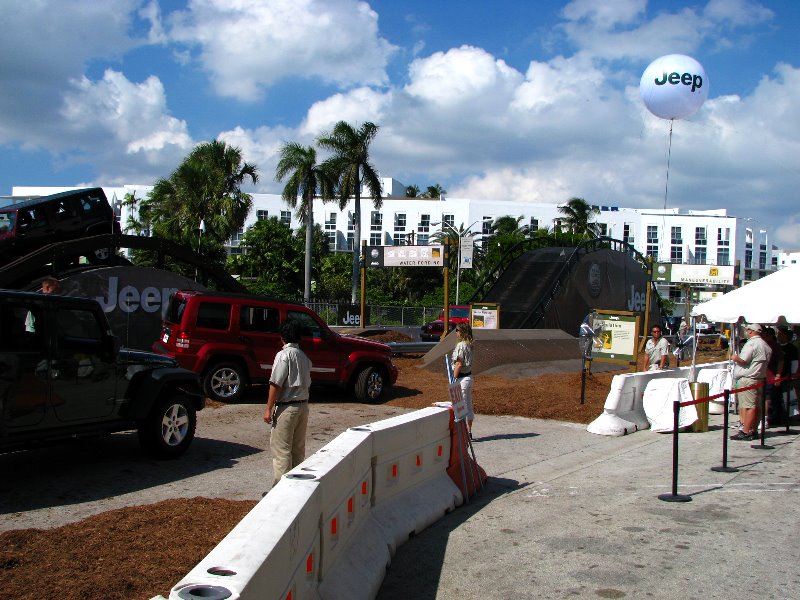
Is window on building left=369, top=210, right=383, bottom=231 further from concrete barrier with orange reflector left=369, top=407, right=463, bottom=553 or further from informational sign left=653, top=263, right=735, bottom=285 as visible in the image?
concrete barrier with orange reflector left=369, top=407, right=463, bottom=553

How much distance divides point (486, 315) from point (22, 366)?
2154 cm

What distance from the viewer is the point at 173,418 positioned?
915 centimetres

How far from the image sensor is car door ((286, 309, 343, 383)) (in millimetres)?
14289

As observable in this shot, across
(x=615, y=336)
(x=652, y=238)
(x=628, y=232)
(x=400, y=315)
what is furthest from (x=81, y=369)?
(x=652, y=238)

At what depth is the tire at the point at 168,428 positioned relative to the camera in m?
8.91

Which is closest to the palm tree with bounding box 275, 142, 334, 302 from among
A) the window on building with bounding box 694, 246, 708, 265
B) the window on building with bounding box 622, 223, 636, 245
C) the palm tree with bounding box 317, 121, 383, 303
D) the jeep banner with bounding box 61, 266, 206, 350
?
the palm tree with bounding box 317, 121, 383, 303

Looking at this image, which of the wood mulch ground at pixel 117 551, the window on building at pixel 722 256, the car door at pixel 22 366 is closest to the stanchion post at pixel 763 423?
the wood mulch ground at pixel 117 551

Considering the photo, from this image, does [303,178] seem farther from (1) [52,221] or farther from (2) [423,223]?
(2) [423,223]

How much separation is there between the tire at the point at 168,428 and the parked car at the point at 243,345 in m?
3.88

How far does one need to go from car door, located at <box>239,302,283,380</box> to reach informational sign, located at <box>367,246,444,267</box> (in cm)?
1250

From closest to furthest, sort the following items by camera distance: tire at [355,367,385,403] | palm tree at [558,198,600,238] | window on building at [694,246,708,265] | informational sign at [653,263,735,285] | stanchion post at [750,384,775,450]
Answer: stanchion post at [750,384,775,450] < tire at [355,367,385,403] < informational sign at [653,263,735,285] < palm tree at [558,198,600,238] < window on building at [694,246,708,265]

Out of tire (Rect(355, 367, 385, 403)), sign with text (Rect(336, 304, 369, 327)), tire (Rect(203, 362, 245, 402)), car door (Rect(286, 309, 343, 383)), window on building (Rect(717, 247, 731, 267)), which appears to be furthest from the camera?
window on building (Rect(717, 247, 731, 267))

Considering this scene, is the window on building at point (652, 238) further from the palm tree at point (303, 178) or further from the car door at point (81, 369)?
the car door at point (81, 369)

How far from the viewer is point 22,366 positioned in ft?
23.8
